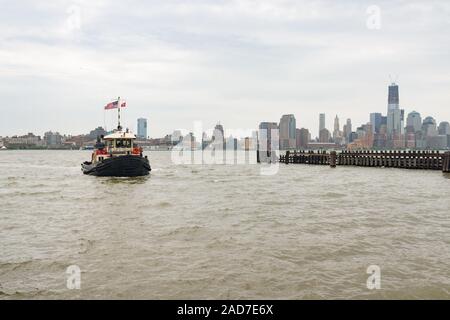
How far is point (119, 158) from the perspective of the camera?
144ft

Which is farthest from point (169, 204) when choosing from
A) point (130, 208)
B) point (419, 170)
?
point (419, 170)

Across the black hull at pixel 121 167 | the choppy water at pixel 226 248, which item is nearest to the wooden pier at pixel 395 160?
the choppy water at pixel 226 248

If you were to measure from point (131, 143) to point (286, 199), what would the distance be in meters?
23.2

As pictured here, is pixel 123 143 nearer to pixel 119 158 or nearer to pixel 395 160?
pixel 119 158

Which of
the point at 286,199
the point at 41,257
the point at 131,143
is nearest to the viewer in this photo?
the point at 41,257

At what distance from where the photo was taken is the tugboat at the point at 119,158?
144ft

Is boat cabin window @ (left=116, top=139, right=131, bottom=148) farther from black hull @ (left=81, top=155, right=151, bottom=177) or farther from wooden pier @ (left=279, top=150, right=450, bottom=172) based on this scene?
wooden pier @ (left=279, top=150, right=450, bottom=172)

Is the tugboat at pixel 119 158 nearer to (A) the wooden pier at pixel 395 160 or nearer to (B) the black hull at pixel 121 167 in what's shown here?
(B) the black hull at pixel 121 167

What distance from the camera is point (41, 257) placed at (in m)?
14.1

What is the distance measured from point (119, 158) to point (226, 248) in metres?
30.7

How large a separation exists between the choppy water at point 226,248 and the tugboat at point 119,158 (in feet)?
49.6

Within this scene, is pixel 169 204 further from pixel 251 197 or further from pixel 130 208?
pixel 251 197
